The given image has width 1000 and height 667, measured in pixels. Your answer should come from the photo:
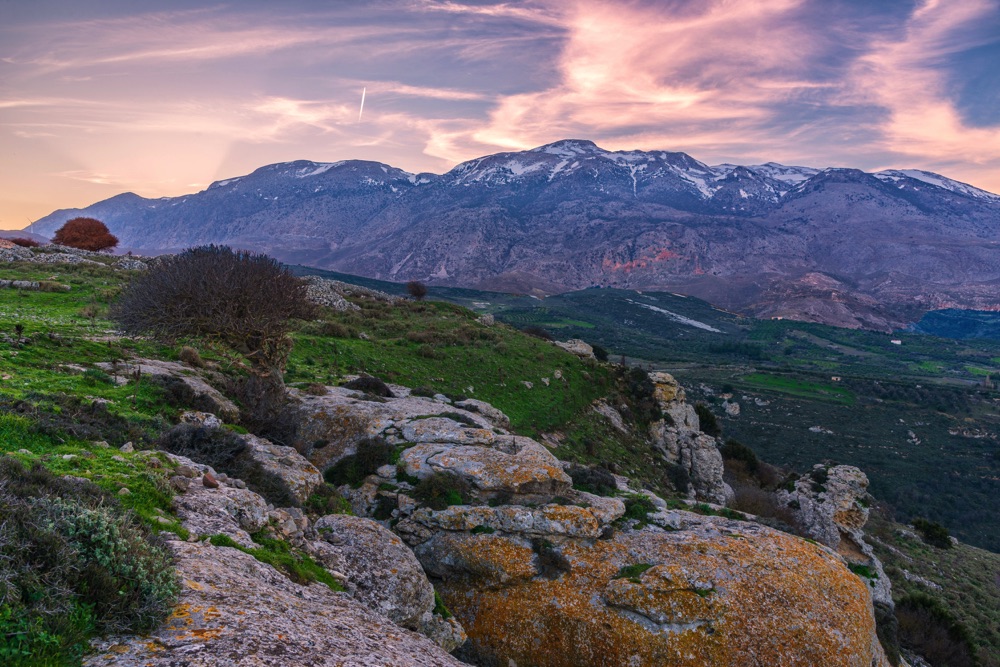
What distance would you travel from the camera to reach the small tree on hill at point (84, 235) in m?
70.8

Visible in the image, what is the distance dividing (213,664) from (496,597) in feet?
32.7

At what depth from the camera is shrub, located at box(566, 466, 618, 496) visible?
60.3 feet

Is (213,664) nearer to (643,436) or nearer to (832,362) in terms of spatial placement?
(643,436)

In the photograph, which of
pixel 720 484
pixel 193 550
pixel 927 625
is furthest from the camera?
pixel 720 484

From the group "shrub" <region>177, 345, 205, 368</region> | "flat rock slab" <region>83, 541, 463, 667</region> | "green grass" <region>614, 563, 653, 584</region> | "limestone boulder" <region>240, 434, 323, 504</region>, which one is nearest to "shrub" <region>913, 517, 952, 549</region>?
"green grass" <region>614, 563, 653, 584</region>

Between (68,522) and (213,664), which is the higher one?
(68,522)

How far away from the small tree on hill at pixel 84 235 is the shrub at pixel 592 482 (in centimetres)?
8534

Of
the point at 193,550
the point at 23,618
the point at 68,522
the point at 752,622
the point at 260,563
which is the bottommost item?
the point at 752,622

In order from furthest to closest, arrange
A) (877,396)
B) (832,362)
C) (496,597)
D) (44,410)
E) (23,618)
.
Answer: (832,362)
(877,396)
(496,597)
(44,410)
(23,618)

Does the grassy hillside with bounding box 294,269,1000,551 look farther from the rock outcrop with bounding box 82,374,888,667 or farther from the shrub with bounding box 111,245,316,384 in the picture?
the shrub with bounding box 111,245,316,384

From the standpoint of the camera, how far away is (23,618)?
4359mm

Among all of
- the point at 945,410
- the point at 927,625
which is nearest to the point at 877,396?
the point at 945,410

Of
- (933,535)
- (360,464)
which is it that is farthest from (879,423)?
(360,464)

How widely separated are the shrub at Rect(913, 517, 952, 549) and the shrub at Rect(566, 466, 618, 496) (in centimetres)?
3979
